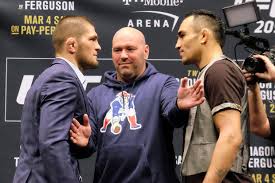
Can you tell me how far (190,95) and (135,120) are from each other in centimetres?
46

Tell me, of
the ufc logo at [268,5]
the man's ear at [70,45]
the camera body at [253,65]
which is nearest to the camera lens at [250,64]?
the camera body at [253,65]

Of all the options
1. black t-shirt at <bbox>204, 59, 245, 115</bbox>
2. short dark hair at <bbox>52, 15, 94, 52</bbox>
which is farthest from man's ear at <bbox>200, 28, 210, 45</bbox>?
short dark hair at <bbox>52, 15, 94, 52</bbox>

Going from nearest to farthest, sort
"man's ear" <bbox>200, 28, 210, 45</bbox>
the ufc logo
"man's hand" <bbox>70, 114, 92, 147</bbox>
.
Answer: "man's hand" <bbox>70, 114, 92, 147</bbox> < "man's ear" <bbox>200, 28, 210, 45</bbox> < the ufc logo

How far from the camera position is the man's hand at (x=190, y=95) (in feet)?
7.81

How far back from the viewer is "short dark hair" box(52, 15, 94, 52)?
102 inches

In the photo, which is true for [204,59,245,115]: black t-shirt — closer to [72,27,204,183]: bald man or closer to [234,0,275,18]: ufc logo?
[72,27,204,183]: bald man

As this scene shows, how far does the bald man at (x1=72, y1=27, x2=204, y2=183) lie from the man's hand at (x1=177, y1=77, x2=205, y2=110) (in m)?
0.08

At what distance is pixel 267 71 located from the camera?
8.29ft


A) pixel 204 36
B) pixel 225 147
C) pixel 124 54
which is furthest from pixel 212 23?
pixel 225 147

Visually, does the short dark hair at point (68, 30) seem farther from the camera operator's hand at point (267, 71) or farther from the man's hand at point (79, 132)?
the camera operator's hand at point (267, 71)

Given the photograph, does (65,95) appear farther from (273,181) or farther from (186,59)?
(273,181)

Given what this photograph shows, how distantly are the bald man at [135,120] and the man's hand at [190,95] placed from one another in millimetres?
77

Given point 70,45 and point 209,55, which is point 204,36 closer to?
point 209,55

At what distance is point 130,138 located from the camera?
276 centimetres
